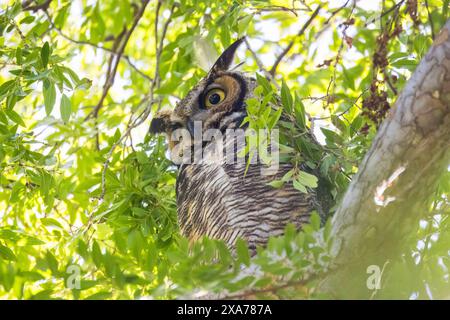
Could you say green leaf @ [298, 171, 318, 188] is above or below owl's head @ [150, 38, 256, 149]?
below

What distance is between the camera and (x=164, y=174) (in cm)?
261

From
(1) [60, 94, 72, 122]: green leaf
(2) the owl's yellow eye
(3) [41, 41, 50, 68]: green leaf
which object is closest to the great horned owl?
(2) the owl's yellow eye

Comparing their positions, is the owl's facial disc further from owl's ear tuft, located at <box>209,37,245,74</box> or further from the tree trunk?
the tree trunk

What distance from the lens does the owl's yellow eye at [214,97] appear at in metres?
2.57

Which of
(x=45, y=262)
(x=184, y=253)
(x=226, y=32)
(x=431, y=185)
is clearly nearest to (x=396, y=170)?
(x=431, y=185)

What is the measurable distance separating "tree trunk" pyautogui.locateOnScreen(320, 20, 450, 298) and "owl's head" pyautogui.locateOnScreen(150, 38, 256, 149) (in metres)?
1.00

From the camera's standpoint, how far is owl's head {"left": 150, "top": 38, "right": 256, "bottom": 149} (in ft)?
8.21

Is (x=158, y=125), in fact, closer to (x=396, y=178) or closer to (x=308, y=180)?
(x=308, y=180)

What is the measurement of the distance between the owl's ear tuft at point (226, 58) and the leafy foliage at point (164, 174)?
0.10 metres

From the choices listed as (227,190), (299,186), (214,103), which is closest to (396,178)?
(299,186)

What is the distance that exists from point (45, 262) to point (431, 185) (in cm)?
95

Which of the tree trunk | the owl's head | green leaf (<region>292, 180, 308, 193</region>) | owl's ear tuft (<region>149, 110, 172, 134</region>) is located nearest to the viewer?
the tree trunk
